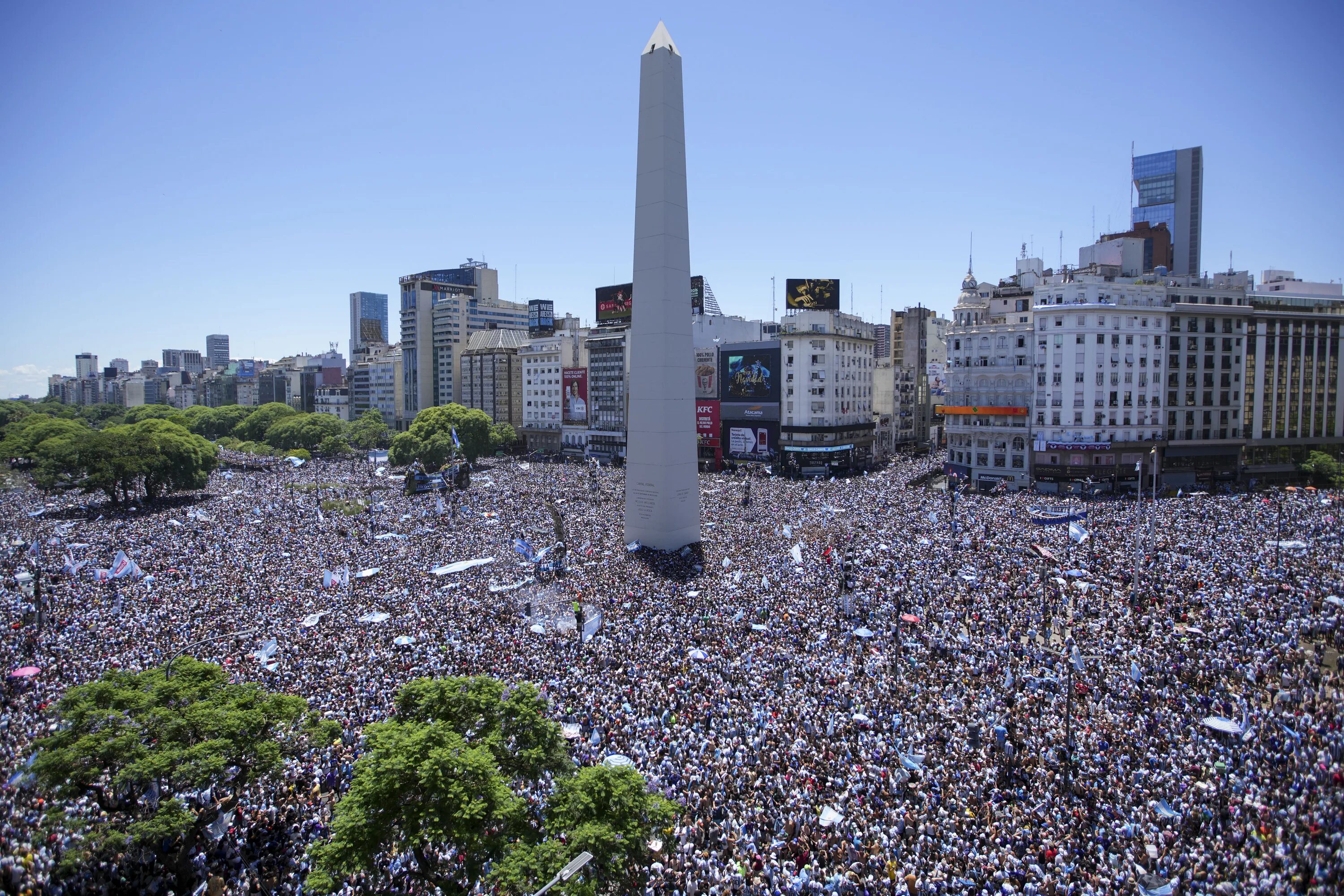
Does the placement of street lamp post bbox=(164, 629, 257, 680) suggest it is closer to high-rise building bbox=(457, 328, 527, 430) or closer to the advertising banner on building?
the advertising banner on building

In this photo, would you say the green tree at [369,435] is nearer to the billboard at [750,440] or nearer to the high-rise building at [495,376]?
the high-rise building at [495,376]

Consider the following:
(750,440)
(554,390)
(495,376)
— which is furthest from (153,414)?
(750,440)

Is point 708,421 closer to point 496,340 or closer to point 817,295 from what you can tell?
point 817,295

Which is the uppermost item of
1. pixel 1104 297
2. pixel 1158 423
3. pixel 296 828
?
pixel 1104 297

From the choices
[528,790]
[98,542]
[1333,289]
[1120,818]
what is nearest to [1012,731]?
[1120,818]

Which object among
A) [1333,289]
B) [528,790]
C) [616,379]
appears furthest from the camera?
[616,379]

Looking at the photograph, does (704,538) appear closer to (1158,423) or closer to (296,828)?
(296,828)
